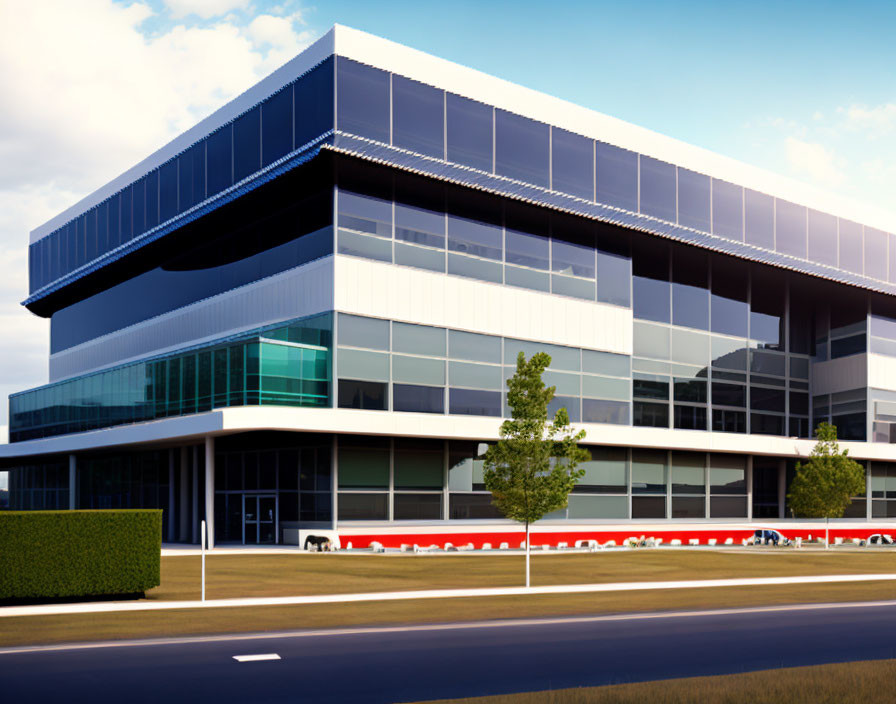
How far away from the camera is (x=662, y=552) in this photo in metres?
37.3

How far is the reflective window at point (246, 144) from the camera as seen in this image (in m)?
37.8

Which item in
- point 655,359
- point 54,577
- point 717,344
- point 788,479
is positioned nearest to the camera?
point 54,577

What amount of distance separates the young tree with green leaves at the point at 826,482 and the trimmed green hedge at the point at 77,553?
35.3 metres

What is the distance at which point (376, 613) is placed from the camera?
726 inches

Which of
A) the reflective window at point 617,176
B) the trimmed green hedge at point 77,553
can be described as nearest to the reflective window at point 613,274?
the reflective window at point 617,176

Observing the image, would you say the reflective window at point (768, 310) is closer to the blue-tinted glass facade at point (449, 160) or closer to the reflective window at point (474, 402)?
the blue-tinted glass facade at point (449, 160)

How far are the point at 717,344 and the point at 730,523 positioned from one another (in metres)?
8.61

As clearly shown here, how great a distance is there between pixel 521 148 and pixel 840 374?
2502cm

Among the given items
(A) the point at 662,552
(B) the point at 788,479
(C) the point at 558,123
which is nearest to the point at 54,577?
(A) the point at 662,552

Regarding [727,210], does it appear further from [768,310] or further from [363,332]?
[363,332]

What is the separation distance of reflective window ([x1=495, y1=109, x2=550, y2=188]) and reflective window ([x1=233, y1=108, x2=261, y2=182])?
9005mm

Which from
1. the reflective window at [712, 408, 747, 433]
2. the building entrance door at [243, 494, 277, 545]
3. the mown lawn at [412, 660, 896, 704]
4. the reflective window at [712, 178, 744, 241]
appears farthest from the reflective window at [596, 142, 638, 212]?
the mown lawn at [412, 660, 896, 704]

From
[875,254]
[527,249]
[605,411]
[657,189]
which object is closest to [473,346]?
[527,249]

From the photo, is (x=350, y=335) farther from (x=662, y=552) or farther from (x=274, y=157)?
(x=662, y=552)
